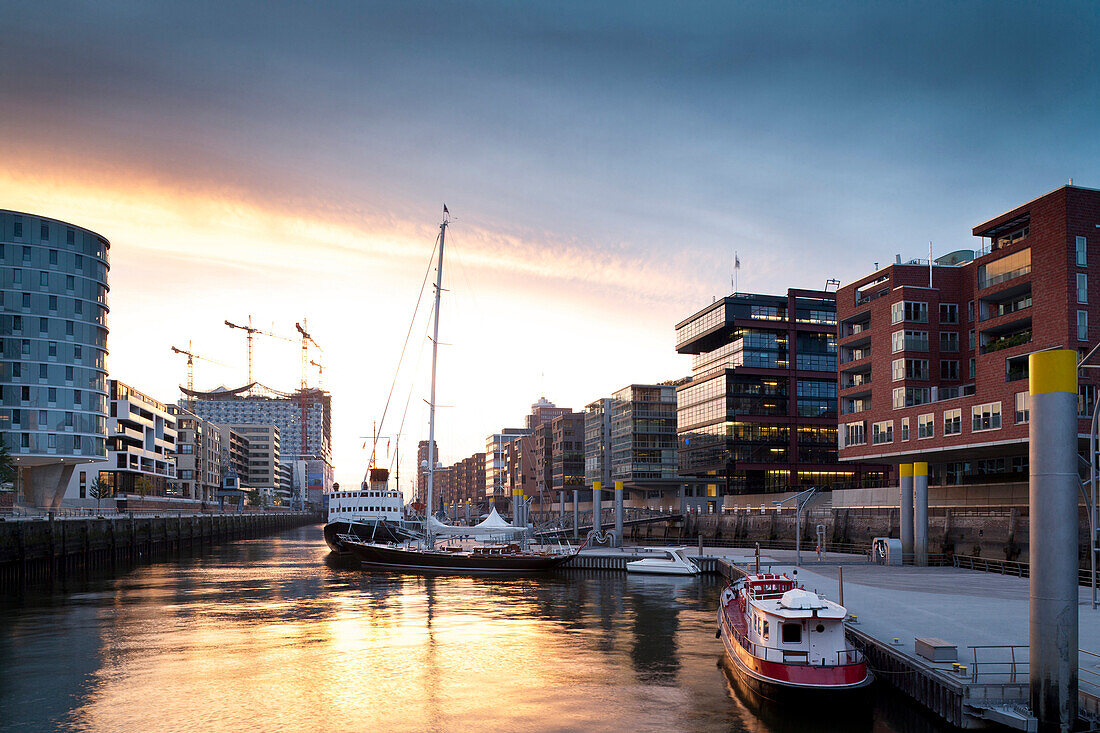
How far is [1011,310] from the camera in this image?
7512 cm

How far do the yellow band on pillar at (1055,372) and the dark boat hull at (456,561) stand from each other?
5934cm

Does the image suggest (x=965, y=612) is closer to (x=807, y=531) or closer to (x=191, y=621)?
(x=191, y=621)

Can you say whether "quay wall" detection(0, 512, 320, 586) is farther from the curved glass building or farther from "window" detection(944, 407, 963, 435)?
"window" detection(944, 407, 963, 435)

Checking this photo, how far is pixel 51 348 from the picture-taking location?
114 m

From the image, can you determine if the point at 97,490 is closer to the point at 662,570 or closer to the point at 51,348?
the point at 51,348

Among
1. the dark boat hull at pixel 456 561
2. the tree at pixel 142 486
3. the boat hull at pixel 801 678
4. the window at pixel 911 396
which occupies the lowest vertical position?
the tree at pixel 142 486

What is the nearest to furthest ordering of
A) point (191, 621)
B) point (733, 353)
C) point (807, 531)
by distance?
point (191, 621), point (807, 531), point (733, 353)

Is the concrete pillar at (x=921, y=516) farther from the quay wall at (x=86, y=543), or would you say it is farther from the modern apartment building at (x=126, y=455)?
the modern apartment building at (x=126, y=455)

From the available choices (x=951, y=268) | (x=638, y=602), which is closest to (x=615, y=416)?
(x=951, y=268)

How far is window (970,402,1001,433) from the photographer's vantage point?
7100 centimetres

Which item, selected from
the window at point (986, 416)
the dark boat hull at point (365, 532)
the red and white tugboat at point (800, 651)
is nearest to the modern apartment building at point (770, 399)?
the dark boat hull at point (365, 532)

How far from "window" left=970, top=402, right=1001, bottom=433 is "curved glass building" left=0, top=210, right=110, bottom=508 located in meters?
107

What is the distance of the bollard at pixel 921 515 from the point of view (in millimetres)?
63531

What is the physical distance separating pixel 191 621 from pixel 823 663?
117 ft
